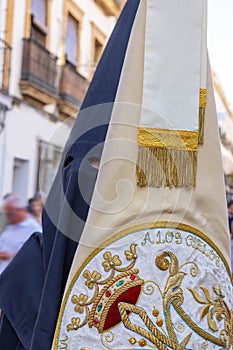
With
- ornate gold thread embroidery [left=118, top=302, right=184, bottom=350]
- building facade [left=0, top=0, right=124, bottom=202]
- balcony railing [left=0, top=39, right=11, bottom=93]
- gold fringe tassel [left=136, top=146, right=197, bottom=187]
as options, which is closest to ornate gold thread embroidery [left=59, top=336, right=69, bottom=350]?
ornate gold thread embroidery [left=118, top=302, right=184, bottom=350]

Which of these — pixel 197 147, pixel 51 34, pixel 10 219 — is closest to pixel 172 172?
pixel 197 147

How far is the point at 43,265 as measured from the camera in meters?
1.91

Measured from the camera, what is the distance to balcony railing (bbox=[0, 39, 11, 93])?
1069cm

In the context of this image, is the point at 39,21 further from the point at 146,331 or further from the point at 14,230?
the point at 146,331

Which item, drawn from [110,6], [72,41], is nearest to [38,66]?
[72,41]

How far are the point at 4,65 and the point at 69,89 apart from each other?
2.64 metres

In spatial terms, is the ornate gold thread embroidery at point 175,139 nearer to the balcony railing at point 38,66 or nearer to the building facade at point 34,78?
the building facade at point 34,78

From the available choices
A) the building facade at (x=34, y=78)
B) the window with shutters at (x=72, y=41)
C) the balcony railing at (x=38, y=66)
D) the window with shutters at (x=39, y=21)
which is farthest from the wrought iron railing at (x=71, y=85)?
the window with shutters at (x=39, y=21)

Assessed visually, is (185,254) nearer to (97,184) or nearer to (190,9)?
(97,184)

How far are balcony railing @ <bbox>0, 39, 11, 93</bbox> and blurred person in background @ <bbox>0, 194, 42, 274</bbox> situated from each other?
5573mm

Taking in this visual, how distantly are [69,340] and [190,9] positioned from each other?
0.93 m

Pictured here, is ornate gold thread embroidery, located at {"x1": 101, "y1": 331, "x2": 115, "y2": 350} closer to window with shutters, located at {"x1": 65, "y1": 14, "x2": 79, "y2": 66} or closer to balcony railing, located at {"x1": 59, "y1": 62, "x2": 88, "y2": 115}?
balcony railing, located at {"x1": 59, "y1": 62, "x2": 88, "y2": 115}

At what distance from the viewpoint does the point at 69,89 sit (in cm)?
1327

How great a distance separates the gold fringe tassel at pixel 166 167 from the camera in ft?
5.77
